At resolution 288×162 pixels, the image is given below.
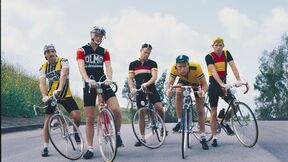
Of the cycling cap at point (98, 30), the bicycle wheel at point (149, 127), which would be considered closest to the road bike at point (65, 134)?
the cycling cap at point (98, 30)

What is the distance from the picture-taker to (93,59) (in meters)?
6.75

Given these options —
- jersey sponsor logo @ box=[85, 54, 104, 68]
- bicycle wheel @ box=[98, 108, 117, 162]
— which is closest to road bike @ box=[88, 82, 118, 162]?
bicycle wheel @ box=[98, 108, 117, 162]

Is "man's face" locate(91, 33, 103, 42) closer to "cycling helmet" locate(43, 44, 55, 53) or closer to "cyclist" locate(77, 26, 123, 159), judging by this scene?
"cyclist" locate(77, 26, 123, 159)

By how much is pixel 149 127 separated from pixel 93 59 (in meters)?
2.09

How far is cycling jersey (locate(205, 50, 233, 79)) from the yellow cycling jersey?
0.83 ft

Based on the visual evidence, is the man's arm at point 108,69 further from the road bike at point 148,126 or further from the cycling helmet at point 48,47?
the road bike at point 148,126

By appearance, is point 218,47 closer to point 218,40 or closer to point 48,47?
point 218,40

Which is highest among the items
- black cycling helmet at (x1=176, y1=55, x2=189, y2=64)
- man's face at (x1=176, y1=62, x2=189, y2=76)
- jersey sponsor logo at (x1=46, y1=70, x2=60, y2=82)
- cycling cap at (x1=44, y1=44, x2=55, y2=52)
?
cycling cap at (x1=44, y1=44, x2=55, y2=52)

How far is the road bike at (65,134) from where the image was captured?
669 centimetres

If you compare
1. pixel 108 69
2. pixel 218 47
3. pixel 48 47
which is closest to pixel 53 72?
pixel 48 47

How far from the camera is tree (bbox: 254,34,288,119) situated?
207ft

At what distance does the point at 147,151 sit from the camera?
7.64 meters

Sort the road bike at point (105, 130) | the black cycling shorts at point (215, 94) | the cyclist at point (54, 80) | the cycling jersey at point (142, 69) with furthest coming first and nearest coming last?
1. the cycling jersey at point (142, 69)
2. the black cycling shorts at point (215, 94)
3. the cyclist at point (54, 80)
4. the road bike at point (105, 130)

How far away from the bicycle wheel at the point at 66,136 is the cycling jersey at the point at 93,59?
0.82 metres
